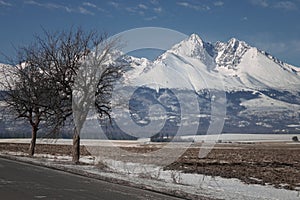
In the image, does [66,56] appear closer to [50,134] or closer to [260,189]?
[50,134]

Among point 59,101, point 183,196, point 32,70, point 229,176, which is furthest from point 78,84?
point 183,196

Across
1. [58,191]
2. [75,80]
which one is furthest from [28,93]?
[58,191]

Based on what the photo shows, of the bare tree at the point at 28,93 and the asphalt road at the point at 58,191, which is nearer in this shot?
the asphalt road at the point at 58,191

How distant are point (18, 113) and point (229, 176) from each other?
67.8ft

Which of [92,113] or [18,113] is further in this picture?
[18,113]

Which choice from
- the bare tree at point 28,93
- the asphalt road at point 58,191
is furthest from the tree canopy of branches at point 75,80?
the asphalt road at point 58,191

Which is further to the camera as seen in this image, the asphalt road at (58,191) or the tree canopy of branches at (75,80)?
the tree canopy of branches at (75,80)

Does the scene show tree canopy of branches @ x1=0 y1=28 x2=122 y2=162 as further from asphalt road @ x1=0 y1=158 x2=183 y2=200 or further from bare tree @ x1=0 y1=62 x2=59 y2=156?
asphalt road @ x1=0 y1=158 x2=183 y2=200

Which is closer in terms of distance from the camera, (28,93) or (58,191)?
(58,191)

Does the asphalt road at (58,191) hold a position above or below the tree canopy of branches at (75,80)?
below

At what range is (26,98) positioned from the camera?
111 feet

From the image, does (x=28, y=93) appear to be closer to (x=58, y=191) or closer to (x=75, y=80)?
(x=75, y=80)

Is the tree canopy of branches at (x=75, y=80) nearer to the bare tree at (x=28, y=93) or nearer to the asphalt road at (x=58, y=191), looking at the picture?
the bare tree at (x=28, y=93)

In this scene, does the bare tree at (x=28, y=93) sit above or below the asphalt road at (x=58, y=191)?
above
